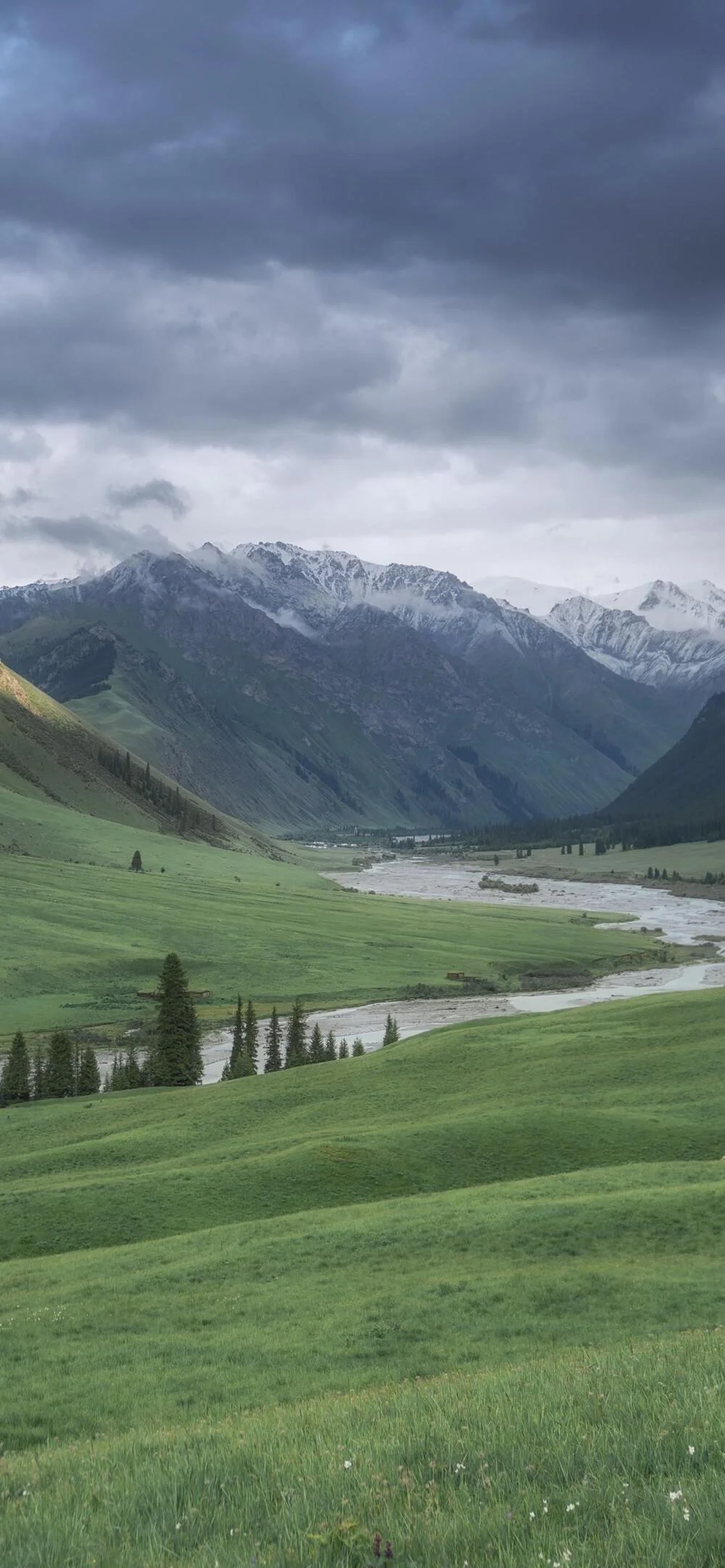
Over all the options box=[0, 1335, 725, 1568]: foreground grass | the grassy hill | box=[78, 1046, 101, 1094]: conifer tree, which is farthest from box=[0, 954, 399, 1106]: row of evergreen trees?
box=[0, 1335, 725, 1568]: foreground grass

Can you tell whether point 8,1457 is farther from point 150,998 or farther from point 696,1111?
point 150,998

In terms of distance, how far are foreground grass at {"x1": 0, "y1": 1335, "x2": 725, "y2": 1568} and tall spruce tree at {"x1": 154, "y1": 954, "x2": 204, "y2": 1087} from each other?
232 ft

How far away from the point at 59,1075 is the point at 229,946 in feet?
250

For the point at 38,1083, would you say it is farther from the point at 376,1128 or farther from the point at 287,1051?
the point at 376,1128

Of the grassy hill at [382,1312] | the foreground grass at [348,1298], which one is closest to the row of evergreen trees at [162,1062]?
the grassy hill at [382,1312]

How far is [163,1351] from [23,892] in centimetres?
15489

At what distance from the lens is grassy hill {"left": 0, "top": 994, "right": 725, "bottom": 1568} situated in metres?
8.08

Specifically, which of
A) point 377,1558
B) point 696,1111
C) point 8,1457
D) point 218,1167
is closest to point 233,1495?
point 377,1558

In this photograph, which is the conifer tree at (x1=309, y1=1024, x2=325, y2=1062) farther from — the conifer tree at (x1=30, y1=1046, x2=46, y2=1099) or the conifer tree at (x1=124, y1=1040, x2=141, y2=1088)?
the conifer tree at (x1=30, y1=1046, x2=46, y2=1099)

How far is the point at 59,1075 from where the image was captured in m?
78.1

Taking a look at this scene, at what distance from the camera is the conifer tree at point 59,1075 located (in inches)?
3054

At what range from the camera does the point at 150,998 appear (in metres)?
127

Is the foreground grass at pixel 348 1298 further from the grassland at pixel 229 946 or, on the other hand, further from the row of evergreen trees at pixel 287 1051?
the grassland at pixel 229 946

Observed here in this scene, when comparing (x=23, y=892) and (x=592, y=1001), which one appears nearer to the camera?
(x=592, y=1001)
